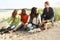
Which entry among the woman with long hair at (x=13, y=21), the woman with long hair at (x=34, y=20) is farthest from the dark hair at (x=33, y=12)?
the woman with long hair at (x=13, y=21)

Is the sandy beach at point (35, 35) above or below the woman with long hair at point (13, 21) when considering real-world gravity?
below

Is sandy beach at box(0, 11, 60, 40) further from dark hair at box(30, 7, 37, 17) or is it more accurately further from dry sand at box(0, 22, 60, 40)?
dark hair at box(30, 7, 37, 17)

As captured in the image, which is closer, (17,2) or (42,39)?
(42,39)

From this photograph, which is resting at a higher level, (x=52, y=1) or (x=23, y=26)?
(x=52, y=1)

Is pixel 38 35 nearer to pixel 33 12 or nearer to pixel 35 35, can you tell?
pixel 35 35

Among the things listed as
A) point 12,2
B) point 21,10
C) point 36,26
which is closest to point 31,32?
point 36,26

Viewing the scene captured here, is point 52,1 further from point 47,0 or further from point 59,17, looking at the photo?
point 59,17

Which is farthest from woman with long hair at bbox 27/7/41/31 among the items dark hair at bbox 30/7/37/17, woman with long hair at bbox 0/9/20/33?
woman with long hair at bbox 0/9/20/33

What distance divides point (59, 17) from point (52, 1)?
206mm

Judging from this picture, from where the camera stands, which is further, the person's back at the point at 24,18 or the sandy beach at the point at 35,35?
the person's back at the point at 24,18

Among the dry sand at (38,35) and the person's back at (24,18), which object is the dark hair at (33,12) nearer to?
the person's back at (24,18)

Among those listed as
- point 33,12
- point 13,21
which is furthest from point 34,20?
point 13,21

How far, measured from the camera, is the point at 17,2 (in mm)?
2211

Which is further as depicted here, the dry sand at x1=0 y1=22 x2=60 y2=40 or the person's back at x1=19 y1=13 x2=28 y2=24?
the person's back at x1=19 y1=13 x2=28 y2=24
